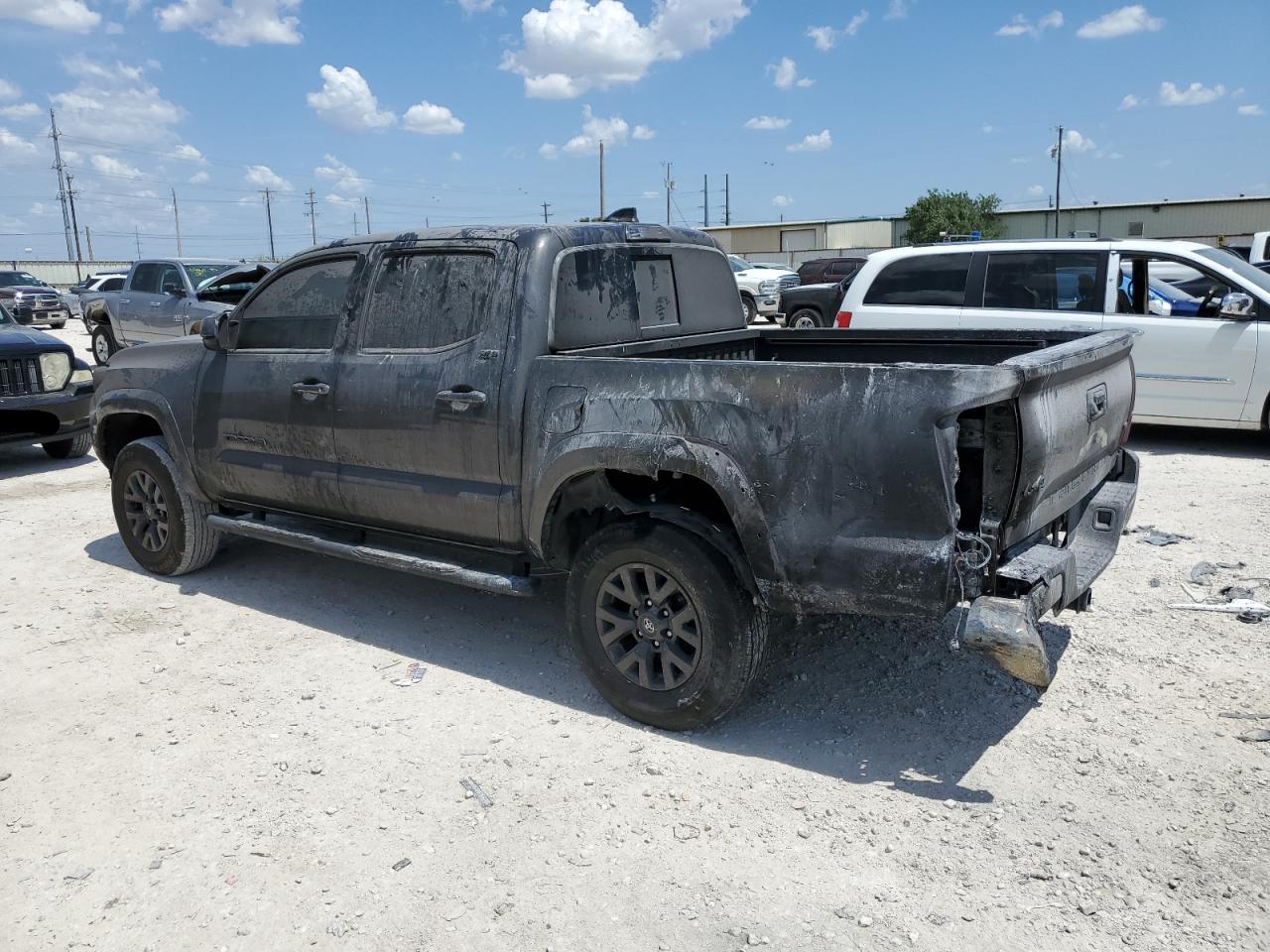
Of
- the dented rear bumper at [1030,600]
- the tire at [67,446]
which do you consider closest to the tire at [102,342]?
the tire at [67,446]

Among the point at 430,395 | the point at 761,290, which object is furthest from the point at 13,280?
the point at 430,395

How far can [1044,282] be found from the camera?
8.55m

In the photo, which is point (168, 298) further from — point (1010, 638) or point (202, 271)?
point (1010, 638)

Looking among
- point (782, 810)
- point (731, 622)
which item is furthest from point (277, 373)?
point (782, 810)

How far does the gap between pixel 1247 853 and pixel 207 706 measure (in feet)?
12.9

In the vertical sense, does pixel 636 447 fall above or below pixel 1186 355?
above

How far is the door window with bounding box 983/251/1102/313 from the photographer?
8461 mm

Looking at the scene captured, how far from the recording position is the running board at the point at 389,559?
4.24 m

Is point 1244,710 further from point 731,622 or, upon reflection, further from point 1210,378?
point 1210,378

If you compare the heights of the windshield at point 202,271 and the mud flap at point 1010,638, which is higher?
the windshield at point 202,271

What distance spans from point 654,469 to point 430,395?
124cm

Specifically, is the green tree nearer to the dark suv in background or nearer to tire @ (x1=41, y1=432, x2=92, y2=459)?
the dark suv in background

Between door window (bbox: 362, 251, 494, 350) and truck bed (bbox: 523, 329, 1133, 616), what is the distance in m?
0.62

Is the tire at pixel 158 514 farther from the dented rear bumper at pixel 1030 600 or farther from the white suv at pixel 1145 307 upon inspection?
the white suv at pixel 1145 307
